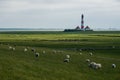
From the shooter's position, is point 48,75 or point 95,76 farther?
point 95,76

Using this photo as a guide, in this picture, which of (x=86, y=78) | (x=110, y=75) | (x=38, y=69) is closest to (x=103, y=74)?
(x=110, y=75)

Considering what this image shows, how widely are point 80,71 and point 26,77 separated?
7.97 m

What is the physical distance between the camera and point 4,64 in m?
27.2

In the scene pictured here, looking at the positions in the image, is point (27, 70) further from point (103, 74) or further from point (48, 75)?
point (103, 74)

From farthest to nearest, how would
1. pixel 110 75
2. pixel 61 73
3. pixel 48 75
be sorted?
pixel 110 75, pixel 61 73, pixel 48 75

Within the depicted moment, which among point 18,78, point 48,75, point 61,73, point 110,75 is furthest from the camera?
point 110,75

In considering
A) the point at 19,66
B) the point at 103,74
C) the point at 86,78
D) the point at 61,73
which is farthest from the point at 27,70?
the point at 103,74

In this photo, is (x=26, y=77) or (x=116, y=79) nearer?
(x=26, y=77)

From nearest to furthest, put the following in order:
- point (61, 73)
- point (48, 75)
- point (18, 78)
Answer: point (18, 78) < point (48, 75) < point (61, 73)

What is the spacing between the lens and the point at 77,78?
2617cm

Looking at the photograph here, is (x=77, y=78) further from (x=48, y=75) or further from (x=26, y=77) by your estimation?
(x=26, y=77)

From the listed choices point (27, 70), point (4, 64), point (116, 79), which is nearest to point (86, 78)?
point (116, 79)

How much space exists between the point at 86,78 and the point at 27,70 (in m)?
5.11

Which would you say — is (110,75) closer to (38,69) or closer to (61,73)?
(61,73)
